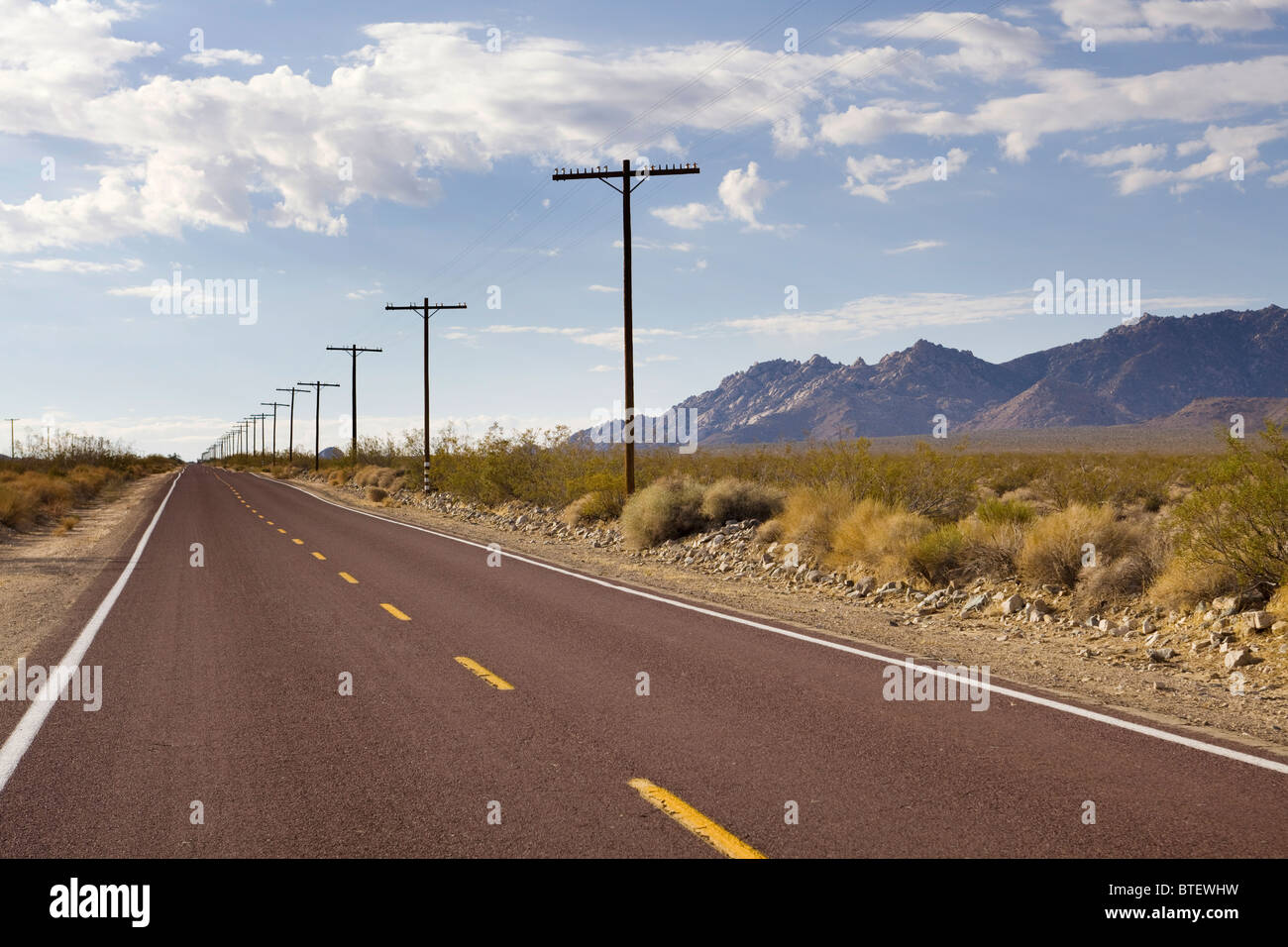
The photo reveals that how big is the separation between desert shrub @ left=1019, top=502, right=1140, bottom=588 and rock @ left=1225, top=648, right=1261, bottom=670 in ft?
10.2

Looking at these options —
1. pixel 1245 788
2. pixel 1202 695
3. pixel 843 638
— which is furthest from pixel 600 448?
pixel 1245 788

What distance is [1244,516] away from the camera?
34.6ft

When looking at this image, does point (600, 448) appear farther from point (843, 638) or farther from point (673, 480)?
point (843, 638)

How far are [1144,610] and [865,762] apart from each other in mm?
6511

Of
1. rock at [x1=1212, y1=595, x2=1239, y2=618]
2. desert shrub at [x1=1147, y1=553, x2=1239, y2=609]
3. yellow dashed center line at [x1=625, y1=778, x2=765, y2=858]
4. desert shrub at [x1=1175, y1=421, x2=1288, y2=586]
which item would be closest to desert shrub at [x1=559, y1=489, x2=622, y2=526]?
desert shrub at [x1=1147, y1=553, x2=1239, y2=609]

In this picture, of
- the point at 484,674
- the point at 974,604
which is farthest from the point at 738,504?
the point at 484,674

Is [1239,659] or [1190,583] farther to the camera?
[1190,583]

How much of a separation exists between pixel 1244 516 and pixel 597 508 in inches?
699

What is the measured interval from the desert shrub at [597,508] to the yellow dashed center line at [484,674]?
1692cm

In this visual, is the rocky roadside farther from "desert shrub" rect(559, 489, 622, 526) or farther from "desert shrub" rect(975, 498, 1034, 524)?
"desert shrub" rect(559, 489, 622, 526)

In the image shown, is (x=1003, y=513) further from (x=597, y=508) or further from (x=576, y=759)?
(x=597, y=508)

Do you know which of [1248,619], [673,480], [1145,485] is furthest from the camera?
A: [1145,485]

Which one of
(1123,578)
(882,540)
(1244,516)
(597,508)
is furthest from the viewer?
(597,508)
